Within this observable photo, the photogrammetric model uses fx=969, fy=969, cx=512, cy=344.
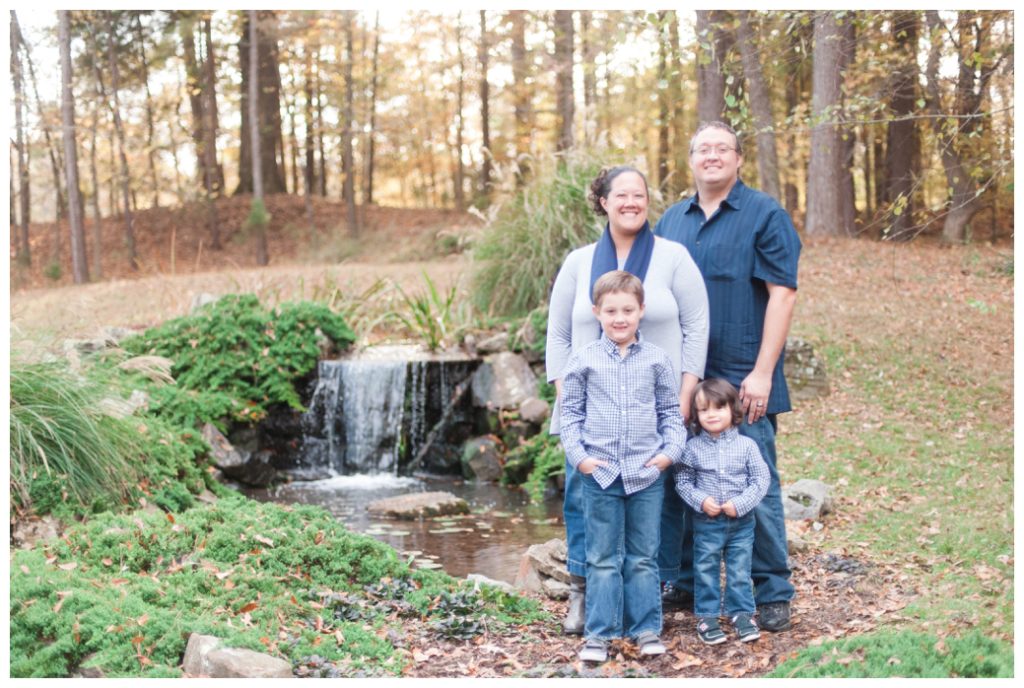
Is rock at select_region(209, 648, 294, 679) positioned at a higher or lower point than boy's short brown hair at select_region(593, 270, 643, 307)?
lower

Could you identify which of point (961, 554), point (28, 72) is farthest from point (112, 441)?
point (28, 72)

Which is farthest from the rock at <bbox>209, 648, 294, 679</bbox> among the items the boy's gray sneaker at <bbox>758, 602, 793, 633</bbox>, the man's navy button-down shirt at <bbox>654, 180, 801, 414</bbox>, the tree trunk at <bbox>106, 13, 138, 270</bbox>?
the tree trunk at <bbox>106, 13, 138, 270</bbox>

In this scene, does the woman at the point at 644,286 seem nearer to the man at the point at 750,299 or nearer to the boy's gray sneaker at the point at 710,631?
the man at the point at 750,299

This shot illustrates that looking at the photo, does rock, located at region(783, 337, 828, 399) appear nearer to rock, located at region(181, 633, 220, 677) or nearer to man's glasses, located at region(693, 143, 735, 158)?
man's glasses, located at region(693, 143, 735, 158)

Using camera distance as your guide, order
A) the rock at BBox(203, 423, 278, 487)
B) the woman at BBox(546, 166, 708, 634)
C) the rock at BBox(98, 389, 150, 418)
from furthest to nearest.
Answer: the rock at BBox(203, 423, 278, 487), the rock at BBox(98, 389, 150, 418), the woman at BBox(546, 166, 708, 634)

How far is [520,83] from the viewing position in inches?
838

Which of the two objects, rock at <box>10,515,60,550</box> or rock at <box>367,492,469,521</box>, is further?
rock at <box>367,492,469,521</box>

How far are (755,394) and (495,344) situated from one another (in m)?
5.39

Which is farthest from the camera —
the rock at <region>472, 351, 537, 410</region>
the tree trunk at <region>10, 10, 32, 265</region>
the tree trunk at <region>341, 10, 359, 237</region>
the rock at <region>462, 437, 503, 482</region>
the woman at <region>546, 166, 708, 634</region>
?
the tree trunk at <region>341, 10, 359, 237</region>

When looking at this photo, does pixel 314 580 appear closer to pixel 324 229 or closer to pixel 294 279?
pixel 294 279

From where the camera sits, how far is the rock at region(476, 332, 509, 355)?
8984mm

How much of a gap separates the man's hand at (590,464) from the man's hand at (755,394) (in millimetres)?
644

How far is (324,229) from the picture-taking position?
74.6 ft
